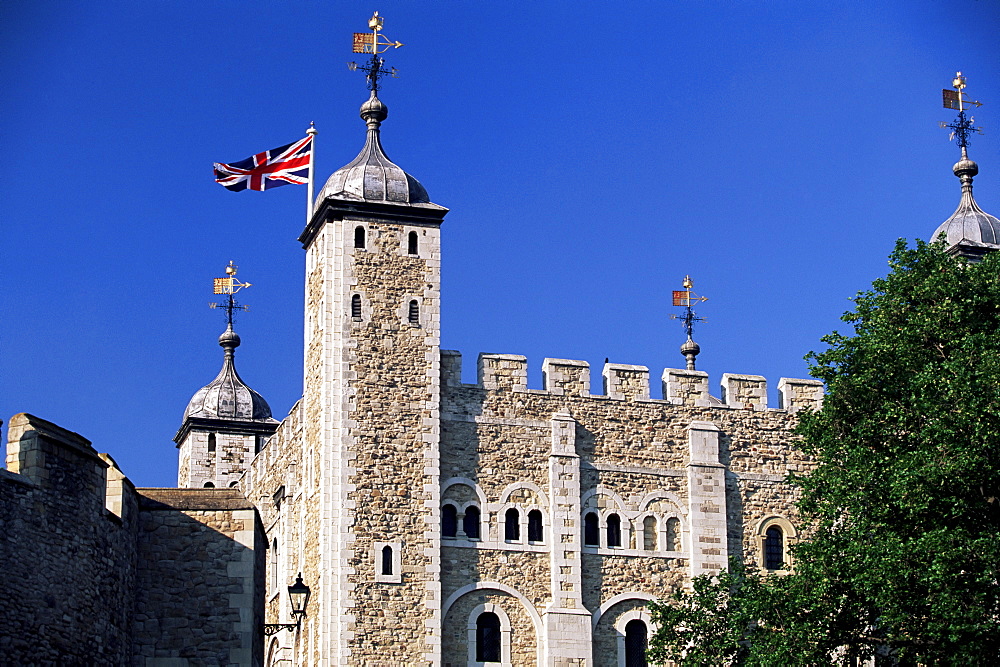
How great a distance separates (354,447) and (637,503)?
21.1ft

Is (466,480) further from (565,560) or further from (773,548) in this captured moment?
(773,548)

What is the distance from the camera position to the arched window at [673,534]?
4284cm

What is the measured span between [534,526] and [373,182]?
810cm

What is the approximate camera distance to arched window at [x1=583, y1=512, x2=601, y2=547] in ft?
138

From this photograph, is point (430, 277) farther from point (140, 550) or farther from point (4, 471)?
point (4, 471)

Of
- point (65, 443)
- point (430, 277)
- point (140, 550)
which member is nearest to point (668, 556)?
point (430, 277)

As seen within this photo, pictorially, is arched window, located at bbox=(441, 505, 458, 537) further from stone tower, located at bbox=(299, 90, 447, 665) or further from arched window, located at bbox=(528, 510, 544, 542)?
arched window, located at bbox=(528, 510, 544, 542)

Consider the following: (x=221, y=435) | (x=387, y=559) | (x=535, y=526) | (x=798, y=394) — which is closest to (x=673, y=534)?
(x=535, y=526)

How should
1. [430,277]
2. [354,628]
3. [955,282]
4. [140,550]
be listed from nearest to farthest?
[140,550] → [955,282] → [354,628] → [430,277]

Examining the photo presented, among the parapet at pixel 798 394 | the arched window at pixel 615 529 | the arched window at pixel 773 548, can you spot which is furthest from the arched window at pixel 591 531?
the parapet at pixel 798 394

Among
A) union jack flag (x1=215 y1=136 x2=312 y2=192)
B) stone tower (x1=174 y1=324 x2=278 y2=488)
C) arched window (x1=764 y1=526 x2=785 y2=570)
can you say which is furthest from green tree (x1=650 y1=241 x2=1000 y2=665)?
stone tower (x1=174 y1=324 x2=278 y2=488)

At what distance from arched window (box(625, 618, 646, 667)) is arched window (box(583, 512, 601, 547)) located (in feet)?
6.03

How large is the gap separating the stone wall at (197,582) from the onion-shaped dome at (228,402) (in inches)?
1003

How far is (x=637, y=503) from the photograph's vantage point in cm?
4278
